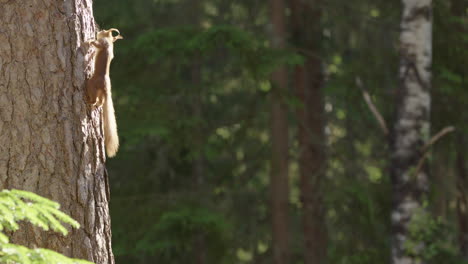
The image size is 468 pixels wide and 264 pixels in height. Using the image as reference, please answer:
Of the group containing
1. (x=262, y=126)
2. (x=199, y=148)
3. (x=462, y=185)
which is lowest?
(x=462, y=185)

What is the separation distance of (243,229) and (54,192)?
11290 mm

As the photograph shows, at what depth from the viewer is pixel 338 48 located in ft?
46.3

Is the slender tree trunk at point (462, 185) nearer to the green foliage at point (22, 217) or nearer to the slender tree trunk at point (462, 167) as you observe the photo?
the slender tree trunk at point (462, 167)

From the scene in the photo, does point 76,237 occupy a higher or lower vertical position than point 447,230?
higher

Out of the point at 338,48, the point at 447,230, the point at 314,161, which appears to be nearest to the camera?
the point at 447,230

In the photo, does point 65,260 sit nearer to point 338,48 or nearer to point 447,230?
point 447,230

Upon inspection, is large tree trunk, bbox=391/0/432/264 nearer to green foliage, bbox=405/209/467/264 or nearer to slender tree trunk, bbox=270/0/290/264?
green foliage, bbox=405/209/467/264

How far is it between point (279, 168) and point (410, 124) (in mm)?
2991

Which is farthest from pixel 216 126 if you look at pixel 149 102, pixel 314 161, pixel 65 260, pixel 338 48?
pixel 65 260

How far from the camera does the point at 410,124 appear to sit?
30.5 feet

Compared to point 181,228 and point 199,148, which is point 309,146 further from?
point 181,228

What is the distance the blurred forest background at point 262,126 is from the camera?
35.1 feet

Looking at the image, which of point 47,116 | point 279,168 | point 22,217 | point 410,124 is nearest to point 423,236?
point 410,124

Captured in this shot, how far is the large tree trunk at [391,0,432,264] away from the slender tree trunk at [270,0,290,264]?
273 centimetres
